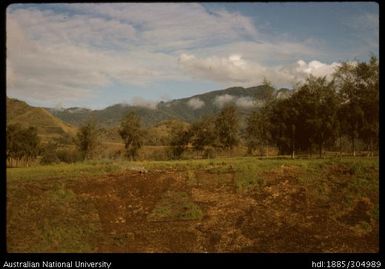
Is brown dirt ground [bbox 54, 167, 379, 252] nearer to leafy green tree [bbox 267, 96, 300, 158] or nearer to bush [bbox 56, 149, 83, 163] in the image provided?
leafy green tree [bbox 267, 96, 300, 158]

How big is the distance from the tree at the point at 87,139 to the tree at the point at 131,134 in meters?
4.52

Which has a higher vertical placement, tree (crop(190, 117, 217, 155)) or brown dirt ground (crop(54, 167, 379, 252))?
tree (crop(190, 117, 217, 155))

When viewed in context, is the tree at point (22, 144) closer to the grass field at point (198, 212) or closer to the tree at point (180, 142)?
the tree at point (180, 142)

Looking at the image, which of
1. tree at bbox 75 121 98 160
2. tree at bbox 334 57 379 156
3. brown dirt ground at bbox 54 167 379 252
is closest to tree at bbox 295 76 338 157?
tree at bbox 334 57 379 156

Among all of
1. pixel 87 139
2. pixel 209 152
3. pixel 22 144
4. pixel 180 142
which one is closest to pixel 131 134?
pixel 87 139

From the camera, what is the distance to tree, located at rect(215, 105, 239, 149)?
6119 centimetres

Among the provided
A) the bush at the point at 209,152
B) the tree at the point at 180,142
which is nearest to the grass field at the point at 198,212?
the bush at the point at 209,152

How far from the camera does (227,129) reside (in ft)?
201

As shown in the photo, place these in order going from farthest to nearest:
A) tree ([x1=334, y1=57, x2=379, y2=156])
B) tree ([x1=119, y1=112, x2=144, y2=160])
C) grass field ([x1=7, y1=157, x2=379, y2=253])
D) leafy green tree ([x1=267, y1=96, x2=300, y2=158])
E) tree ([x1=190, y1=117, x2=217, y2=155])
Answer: tree ([x1=190, y1=117, x2=217, y2=155])
tree ([x1=119, y1=112, x2=144, y2=160])
leafy green tree ([x1=267, y1=96, x2=300, y2=158])
tree ([x1=334, y1=57, x2=379, y2=156])
grass field ([x1=7, y1=157, x2=379, y2=253])

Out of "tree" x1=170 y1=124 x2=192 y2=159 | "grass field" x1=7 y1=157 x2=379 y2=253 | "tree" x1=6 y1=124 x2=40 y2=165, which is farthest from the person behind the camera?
"tree" x1=170 y1=124 x2=192 y2=159

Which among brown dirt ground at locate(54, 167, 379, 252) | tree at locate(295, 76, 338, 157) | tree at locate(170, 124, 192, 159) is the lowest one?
brown dirt ground at locate(54, 167, 379, 252)

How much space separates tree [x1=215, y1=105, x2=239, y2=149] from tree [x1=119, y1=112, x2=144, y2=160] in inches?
525
